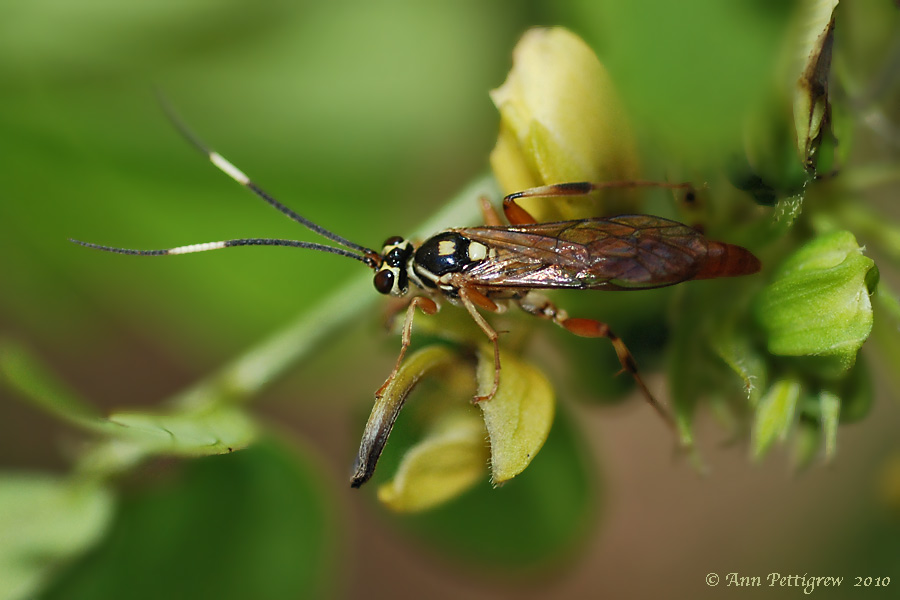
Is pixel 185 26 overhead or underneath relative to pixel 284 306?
overhead

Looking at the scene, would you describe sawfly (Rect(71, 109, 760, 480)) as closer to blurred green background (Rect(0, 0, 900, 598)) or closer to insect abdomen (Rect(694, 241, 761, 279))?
insect abdomen (Rect(694, 241, 761, 279))

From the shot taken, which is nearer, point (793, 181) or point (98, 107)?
Answer: point (793, 181)

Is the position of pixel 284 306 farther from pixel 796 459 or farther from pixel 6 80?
pixel 796 459

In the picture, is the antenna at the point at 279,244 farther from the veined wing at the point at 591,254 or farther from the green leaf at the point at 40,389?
the green leaf at the point at 40,389

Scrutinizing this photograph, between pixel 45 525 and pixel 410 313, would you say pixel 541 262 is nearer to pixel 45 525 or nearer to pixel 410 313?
pixel 410 313

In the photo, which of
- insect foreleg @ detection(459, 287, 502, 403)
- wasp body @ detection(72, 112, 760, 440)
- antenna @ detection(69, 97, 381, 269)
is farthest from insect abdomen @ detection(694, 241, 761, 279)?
antenna @ detection(69, 97, 381, 269)

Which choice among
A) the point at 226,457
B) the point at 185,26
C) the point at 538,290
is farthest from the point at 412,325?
the point at 185,26

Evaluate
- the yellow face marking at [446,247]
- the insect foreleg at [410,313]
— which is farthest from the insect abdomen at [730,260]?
the yellow face marking at [446,247]
